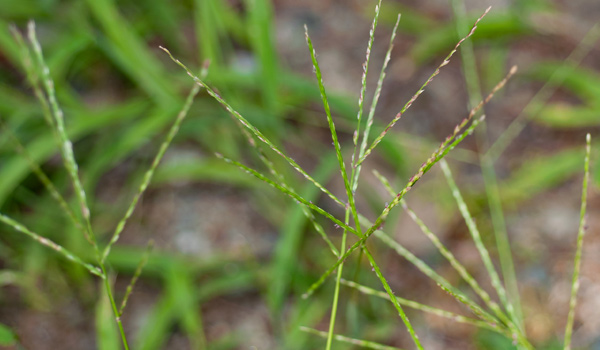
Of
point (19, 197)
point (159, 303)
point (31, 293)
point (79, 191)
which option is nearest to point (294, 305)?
point (159, 303)

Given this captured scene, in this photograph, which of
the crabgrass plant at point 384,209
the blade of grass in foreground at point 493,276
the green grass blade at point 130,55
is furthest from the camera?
the green grass blade at point 130,55

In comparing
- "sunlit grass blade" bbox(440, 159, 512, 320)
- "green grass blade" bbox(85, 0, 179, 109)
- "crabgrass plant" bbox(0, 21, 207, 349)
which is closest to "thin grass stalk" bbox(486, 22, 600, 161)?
"green grass blade" bbox(85, 0, 179, 109)

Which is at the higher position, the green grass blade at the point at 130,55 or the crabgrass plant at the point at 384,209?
the green grass blade at the point at 130,55

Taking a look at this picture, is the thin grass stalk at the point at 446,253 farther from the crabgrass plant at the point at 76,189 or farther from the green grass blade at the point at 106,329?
the green grass blade at the point at 106,329

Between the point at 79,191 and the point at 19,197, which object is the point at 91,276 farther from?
the point at 79,191

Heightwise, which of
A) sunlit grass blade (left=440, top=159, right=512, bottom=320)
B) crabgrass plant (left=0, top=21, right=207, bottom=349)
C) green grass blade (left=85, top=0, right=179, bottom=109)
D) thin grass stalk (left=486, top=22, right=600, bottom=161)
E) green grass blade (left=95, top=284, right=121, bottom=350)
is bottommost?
green grass blade (left=95, top=284, right=121, bottom=350)

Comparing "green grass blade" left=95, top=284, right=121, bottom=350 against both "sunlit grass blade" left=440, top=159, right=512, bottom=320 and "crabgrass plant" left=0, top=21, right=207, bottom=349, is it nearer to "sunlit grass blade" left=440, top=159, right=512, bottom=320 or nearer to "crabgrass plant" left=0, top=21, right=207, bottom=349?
"crabgrass plant" left=0, top=21, right=207, bottom=349

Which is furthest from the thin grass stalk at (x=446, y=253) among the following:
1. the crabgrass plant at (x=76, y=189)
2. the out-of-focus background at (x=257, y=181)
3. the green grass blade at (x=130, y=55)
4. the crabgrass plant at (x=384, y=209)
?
the green grass blade at (x=130, y=55)

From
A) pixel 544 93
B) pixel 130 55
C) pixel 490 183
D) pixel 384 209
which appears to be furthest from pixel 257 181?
pixel 384 209
